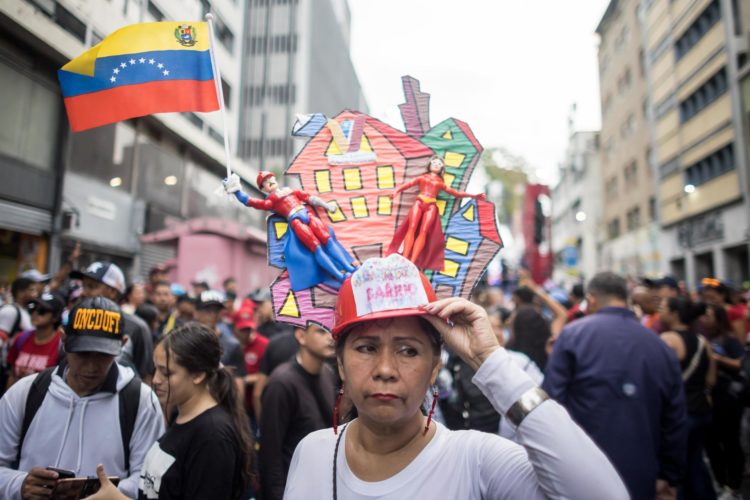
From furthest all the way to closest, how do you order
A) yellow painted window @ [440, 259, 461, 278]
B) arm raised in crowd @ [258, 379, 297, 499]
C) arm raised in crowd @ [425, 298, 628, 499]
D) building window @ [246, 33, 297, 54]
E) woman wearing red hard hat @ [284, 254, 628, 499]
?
building window @ [246, 33, 297, 54] → arm raised in crowd @ [258, 379, 297, 499] → yellow painted window @ [440, 259, 461, 278] → woman wearing red hard hat @ [284, 254, 628, 499] → arm raised in crowd @ [425, 298, 628, 499]

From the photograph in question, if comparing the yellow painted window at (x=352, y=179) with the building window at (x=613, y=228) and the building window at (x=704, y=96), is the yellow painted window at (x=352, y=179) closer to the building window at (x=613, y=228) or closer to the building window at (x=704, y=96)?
the building window at (x=704, y=96)

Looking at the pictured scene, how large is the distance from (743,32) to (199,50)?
75.0 feet

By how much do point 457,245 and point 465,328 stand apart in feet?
2.64

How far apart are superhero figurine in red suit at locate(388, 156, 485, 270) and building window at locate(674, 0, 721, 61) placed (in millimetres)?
23776

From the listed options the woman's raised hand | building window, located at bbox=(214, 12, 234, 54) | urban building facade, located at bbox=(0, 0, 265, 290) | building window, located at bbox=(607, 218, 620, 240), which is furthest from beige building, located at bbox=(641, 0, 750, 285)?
the woman's raised hand

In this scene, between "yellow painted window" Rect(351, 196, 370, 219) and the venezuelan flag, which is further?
the venezuelan flag

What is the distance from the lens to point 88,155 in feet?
42.0

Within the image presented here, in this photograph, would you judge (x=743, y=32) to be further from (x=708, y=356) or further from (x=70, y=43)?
(x=70, y=43)

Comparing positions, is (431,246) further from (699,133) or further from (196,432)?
(699,133)

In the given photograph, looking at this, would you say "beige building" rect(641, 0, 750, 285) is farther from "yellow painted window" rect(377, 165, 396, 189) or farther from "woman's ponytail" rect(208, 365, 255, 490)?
"woman's ponytail" rect(208, 365, 255, 490)

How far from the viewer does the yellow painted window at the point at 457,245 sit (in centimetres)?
240

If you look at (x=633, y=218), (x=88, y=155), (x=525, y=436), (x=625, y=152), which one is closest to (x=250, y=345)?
(x=525, y=436)

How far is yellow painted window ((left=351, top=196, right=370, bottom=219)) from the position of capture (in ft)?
8.03

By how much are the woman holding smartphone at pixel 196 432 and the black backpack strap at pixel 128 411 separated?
0.11 meters
